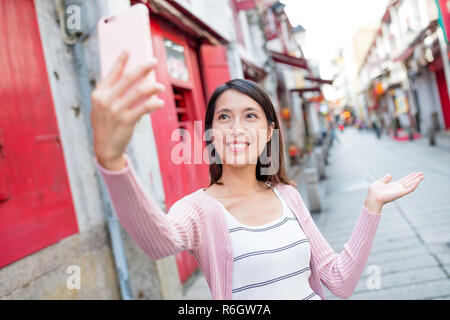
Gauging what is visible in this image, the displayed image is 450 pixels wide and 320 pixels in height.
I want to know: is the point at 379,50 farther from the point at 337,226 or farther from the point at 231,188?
the point at 231,188

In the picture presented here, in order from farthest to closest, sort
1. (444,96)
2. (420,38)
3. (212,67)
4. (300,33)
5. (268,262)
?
1. (444,96)
2. (420,38)
3. (300,33)
4. (212,67)
5. (268,262)

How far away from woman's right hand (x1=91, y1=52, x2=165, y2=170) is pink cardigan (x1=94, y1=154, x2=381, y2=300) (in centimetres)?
10

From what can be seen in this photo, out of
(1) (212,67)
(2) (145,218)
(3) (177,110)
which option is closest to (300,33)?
(1) (212,67)

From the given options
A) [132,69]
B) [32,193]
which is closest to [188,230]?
[132,69]

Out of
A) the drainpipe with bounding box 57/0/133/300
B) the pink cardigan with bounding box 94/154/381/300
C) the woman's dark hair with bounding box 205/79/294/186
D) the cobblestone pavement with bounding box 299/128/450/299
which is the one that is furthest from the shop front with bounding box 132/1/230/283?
the pink cardigan with bounding box 94/154/381/300

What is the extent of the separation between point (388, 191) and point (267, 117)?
0.47 meters

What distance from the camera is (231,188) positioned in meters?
1.27

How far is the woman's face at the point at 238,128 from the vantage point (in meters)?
1.13

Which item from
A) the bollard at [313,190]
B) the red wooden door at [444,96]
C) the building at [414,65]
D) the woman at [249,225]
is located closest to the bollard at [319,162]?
the bollard at [313,190]

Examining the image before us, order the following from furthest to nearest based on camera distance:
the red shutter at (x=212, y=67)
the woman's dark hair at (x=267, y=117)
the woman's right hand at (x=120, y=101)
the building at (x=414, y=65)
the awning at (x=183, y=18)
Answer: the building at (x=414, y=65) < the red shutter at (x=212, y=67) < the awning at (x=183, y=18) < the woman's dark hair at (x=267, y=117) < the woman's right hand at (x=120, y=101)

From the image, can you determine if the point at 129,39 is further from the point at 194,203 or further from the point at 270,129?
Answer: the point at 270,129

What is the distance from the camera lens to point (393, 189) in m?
1.16

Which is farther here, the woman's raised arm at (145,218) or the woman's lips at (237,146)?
the woman's lips at (237,146)

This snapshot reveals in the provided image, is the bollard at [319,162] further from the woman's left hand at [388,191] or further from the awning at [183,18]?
the woman's left hand at [388,191]
